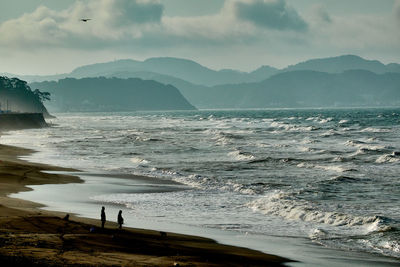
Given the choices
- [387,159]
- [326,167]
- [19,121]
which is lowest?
[326,167]

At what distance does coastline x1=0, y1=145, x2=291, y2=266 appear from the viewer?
1930 cm

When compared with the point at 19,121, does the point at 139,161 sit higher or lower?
lower

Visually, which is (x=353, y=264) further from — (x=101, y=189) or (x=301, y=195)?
(x=101, y=189)

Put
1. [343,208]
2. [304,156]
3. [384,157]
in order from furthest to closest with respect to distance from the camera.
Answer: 1. [304,156]
2. [384,157]
3. [343,208]

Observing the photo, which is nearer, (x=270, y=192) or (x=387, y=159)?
(x=270, y=192)

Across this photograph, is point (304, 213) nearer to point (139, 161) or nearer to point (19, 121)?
point (139, 161)

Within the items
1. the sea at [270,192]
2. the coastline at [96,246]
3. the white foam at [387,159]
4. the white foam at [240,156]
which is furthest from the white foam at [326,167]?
the coastline at [96,246]

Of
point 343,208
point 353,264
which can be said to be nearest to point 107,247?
point 353,264

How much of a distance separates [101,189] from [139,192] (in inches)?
120

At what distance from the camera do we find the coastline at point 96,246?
19.3 metres

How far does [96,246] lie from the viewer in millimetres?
21859

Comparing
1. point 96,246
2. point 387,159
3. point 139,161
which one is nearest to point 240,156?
point 139,161

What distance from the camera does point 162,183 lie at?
150 ft

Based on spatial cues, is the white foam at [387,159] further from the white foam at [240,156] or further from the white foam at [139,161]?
the white foam at [139,161]
